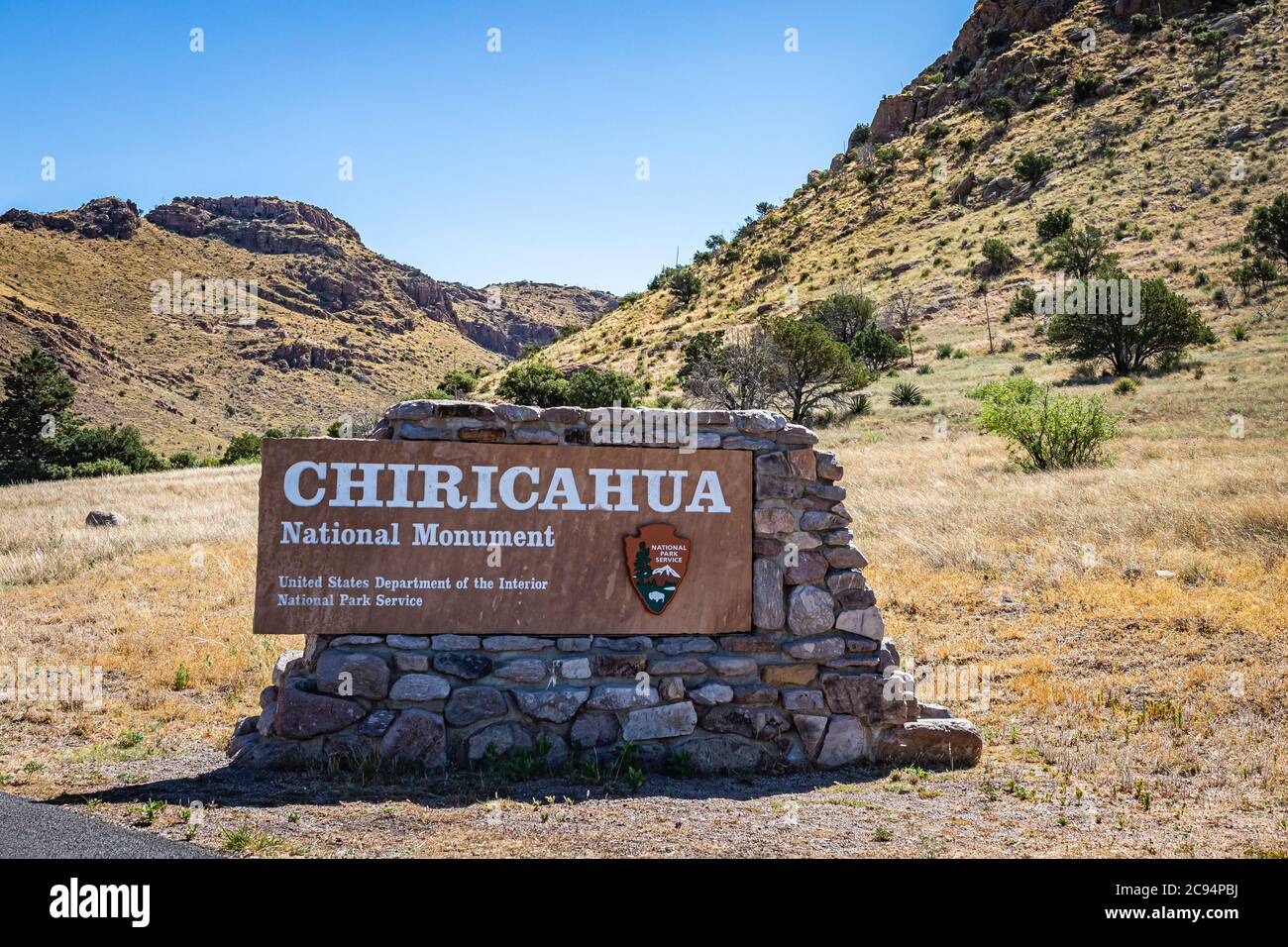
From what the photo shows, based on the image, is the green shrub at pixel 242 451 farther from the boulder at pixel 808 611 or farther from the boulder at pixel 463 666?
the boulder at pixel 808 611

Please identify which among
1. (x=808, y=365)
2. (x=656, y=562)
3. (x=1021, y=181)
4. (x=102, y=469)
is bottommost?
(x=656, y=562)

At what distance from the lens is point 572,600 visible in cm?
619

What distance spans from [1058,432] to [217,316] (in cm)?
7657

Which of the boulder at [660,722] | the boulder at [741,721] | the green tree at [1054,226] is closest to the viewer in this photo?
the boulder at [660,722]

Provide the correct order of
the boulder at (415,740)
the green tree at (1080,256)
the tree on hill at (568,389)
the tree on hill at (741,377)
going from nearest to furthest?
the boulder at (415,740) < the tree on hill at (741,377) < the tree on hill at (568,389) < the green tree at (1080,256)

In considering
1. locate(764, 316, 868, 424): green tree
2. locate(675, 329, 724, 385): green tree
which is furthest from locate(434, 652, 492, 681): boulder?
locate(675, 329, 724, 385): green tree

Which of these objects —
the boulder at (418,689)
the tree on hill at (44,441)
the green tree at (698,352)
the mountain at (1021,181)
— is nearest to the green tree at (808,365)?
the green tree at (698,352)

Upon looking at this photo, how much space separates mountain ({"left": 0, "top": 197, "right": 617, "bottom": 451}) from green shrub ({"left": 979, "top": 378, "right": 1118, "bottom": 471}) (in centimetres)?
4640

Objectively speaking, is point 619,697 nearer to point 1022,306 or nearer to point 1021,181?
point 1022,306

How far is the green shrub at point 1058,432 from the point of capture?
704 inches

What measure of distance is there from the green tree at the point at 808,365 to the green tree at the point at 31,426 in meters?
31.7

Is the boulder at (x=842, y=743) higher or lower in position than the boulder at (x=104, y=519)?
lower

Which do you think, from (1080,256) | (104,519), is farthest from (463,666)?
(1080,256)

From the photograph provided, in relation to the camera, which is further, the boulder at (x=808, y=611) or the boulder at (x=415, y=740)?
the boulder at (x=808, y=611)
